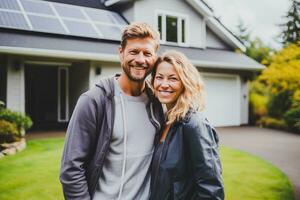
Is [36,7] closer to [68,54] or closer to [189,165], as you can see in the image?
[68,54]

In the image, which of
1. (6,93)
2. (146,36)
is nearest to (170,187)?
(146,36)

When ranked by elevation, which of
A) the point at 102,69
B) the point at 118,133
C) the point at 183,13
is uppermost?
the point at 183,13

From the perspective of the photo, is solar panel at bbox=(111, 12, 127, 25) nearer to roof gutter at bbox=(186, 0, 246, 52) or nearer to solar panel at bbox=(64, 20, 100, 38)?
solar panel at bbox=(64, 20, 100, 38)

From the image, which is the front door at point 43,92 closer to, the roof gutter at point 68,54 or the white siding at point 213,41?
the roof gutter at point 68,54

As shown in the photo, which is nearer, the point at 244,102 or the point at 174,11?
the point at 174,11

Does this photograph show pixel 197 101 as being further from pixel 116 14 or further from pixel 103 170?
pixel 116 14

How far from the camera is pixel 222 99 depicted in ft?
48.4

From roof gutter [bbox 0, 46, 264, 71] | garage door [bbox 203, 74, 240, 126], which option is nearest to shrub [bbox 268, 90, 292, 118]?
garage door [bbox 203, 74, 240, 126]

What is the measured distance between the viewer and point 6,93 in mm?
10812

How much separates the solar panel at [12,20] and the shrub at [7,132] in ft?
12.5

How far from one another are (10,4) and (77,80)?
384cm

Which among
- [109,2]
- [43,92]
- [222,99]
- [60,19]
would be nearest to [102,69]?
[60,19]

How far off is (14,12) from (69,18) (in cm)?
A: 203

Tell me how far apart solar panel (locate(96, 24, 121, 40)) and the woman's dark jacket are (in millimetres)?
10496
